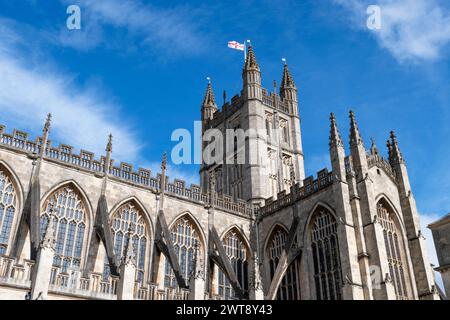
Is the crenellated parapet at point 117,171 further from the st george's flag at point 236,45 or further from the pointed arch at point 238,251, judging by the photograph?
the st george's flag at point 236,45

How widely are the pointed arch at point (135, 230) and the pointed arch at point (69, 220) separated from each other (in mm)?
1548

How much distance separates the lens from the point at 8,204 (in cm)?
2166

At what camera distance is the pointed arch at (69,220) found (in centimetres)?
2231

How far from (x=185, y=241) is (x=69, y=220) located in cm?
699

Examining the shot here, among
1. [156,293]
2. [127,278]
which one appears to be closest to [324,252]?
[156,293]

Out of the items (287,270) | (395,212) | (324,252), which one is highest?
(395,212)

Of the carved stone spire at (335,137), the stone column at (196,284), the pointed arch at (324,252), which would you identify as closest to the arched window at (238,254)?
the pointed arch at (324,252)

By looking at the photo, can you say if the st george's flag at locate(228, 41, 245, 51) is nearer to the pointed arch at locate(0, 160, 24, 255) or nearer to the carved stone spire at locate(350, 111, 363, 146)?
the carved stone spire at locate(350, 111, 363, 146)

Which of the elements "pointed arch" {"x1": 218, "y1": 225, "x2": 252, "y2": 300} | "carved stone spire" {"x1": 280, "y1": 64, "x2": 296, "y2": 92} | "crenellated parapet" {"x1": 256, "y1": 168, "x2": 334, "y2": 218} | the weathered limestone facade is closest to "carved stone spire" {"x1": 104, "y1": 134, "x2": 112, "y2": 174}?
"pointed arch" {"x1": 218, "y1": 225, "x2": 252, "y2": 300}

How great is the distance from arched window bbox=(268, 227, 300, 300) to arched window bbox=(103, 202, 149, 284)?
27.2 ft

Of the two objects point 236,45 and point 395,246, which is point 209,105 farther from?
point 395,246

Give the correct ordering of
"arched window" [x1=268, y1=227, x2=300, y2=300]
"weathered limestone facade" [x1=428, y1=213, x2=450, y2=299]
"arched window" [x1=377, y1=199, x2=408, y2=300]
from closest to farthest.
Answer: "arched window" [x1=377, y1=199, x2=408, y2=300]
"arched window" [x1=268, y1=227, x2=300, y2=300]
"weathered limestone facade" [x1=428, y1=213, x2=450, y2=299]

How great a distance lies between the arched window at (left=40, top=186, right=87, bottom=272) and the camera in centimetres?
2225
